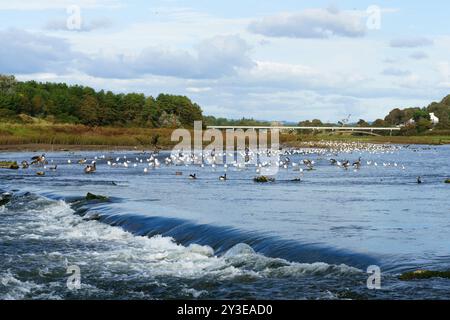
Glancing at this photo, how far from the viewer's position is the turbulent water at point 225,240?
64.2 ft

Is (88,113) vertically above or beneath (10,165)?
above

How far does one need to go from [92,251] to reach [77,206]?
13050mm

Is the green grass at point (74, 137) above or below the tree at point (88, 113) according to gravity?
below

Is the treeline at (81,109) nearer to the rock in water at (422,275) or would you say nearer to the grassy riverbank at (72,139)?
the grassy riverbank at (72,139)

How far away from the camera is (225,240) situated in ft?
86.5

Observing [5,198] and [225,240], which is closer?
[225,240]

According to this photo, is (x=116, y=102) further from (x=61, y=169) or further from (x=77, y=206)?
(x=77, y=206)

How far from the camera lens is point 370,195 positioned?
4281 cm

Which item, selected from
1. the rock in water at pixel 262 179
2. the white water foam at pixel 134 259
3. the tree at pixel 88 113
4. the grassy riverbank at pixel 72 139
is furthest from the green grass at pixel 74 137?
the white water foam at pixel 134 259

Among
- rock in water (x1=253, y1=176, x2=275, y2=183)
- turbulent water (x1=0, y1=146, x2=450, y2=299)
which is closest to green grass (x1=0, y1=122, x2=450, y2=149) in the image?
rock in water (x1=253, y1=176, x2=275, y2=183)

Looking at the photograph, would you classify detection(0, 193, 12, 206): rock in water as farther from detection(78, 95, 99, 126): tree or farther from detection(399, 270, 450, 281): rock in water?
detection(78, 95, 99, 126): tree

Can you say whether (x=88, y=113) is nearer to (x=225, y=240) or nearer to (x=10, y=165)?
(x=10, y=165)

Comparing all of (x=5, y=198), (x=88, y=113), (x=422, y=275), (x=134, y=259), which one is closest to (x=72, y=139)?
(x=88, y=113)

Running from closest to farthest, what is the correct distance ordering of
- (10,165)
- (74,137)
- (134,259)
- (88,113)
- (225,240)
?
(134,259)
(225,240)
(10,165)
(74,137)
(88,113)
